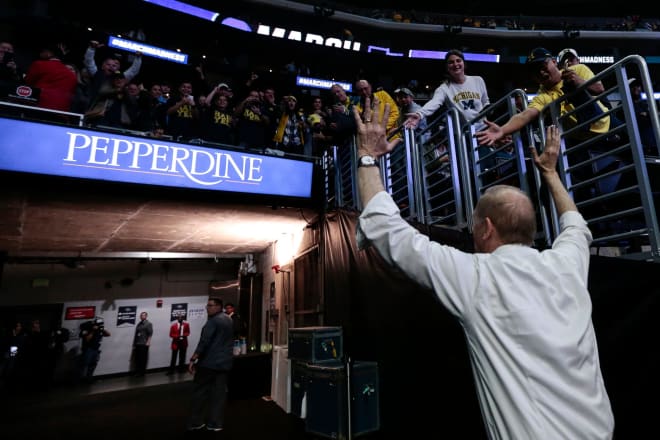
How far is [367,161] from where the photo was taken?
126cm

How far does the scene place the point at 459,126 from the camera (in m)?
3.46

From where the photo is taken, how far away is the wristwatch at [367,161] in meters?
Answer: 1.25

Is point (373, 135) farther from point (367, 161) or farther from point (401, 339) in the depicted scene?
point (401, 339)

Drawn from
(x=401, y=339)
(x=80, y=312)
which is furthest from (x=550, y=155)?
(x=80, y=312)

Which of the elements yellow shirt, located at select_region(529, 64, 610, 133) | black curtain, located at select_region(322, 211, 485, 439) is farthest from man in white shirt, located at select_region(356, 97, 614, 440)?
yellow shirt, located at select_region(529, 64, 610, 133)

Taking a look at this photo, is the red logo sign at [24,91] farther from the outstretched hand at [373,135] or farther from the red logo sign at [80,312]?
the red logo sign at [80,312]

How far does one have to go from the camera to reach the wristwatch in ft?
4.12

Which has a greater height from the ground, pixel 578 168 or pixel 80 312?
pixel 578 168

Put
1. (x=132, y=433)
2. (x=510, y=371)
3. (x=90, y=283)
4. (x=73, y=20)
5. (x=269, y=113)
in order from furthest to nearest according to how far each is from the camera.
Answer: (x=90, y=283), (x=73, y=20), (x=269, y=113), (x=132, y=433), (x=510, y=371)

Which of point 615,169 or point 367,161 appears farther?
point 615,169

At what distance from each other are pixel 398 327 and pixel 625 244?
200 cm

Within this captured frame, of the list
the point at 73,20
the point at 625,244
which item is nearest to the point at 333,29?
the point at 73,20

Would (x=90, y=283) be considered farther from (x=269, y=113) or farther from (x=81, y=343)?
(x=269, y=113)

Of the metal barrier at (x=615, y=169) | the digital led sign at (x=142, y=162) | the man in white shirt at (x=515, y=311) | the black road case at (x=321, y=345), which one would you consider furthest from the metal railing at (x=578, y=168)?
the black road case at (x=321, y=345)
